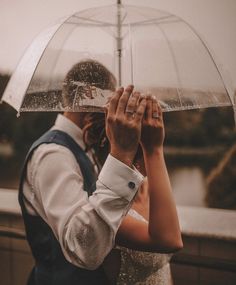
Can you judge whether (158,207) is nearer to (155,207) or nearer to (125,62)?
(155,207)

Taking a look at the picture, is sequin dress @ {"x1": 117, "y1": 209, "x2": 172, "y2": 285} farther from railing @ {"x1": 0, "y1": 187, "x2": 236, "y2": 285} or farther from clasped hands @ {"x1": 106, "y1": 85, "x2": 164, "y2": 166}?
railing @ {"x1": 0, "y1": 187, "x2": 236, "y2": 285}

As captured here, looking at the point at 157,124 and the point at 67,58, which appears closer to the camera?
the point at 157,124

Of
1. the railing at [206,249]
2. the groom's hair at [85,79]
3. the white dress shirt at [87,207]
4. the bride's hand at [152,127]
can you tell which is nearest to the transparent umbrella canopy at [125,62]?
the groom's hair at [85,79]

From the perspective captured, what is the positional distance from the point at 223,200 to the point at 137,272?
933 millimetres

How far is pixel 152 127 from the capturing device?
41.7 inches

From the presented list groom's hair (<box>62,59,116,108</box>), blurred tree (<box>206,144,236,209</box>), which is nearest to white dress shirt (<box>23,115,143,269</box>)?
groom's hair (<box>62,59,116,108</box>)

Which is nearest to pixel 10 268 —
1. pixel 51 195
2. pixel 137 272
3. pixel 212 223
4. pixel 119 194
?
pixel 212 223

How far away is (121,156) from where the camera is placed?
0.99 m

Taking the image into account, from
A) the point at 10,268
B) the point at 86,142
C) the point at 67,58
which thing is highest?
the point at 67,58

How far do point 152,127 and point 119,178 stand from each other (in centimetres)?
17

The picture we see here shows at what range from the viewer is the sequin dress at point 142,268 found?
53.2 inches

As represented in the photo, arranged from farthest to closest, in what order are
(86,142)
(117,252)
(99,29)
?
(86,142) < (117,252) < (99,29)

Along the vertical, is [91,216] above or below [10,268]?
above

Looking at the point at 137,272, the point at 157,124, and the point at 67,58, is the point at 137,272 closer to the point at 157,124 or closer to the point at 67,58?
the point at 157,124
